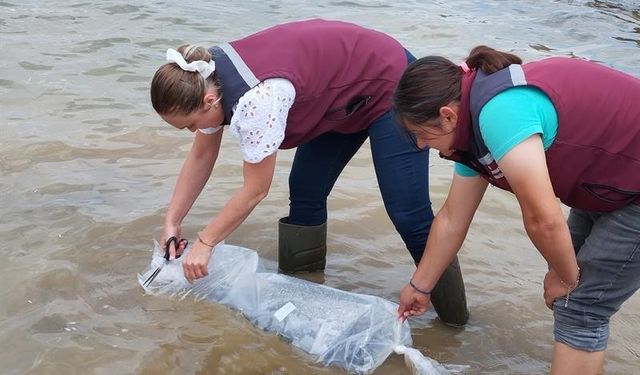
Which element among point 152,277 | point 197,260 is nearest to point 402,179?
point 197,260

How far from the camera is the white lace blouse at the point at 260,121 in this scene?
106 inches

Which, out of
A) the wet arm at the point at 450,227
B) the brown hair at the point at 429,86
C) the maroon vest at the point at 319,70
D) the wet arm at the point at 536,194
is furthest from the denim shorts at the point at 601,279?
the maroon vest at the point at 319,70

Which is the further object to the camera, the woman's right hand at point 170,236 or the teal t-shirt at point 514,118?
the woman's right hand at point 170,236

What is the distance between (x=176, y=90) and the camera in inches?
105

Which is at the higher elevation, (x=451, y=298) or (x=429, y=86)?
(x=429, y=86)

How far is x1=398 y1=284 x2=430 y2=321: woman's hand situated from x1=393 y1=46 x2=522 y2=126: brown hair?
912 millimetres

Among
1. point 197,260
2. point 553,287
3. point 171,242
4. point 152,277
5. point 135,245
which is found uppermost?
point 553,287

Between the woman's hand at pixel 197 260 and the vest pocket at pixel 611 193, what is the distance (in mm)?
1408

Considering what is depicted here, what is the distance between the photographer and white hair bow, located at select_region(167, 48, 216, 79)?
2676 mm

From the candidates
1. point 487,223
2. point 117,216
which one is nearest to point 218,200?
point 117,216

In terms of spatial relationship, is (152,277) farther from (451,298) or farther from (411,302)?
(451,298)

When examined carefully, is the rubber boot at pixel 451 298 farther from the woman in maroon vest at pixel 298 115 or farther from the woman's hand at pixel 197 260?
the woman's hand at pixel 197 260

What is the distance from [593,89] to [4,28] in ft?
25.2

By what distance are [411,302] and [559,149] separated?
0.98 metres
